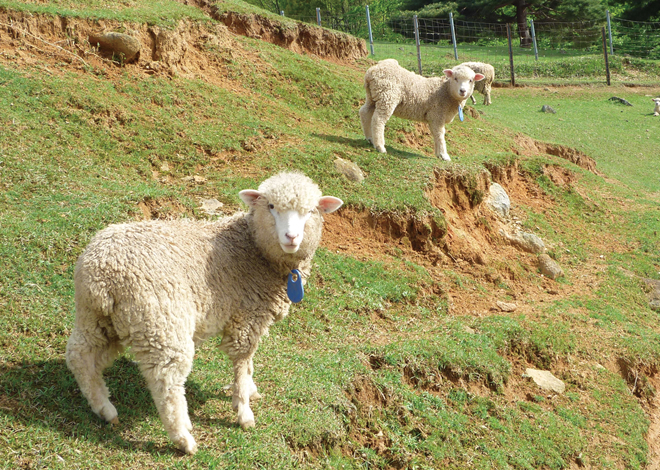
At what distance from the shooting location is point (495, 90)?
2631 centimetres

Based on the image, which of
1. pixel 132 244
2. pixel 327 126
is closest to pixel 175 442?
pixel 132 244

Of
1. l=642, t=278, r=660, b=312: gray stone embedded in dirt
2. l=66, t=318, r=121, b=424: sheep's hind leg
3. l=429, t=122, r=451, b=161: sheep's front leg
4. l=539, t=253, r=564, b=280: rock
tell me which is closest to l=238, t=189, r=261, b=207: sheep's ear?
l=66, t=318, r=121, b=424: sheep's hind leg

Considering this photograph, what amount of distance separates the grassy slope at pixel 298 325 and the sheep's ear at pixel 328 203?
1850 mm

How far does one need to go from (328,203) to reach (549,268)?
7581 millimetres

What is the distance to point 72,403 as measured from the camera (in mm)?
4633

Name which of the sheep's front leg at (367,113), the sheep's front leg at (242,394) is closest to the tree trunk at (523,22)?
the sheep's front leg at (367,113)

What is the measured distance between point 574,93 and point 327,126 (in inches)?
716

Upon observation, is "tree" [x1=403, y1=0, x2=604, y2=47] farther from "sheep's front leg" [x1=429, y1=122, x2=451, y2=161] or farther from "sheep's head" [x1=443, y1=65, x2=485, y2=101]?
"sheep's front leg" [x1=429, y1=122, x2=451, y2=161]

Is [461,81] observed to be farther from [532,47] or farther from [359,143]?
[532,47]

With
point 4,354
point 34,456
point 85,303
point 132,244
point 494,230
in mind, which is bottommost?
point 494,230

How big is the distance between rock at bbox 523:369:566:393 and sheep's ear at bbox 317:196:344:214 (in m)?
4.34

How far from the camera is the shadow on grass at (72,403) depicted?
437cm

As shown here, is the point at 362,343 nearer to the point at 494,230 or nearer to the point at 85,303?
the point at 85,303

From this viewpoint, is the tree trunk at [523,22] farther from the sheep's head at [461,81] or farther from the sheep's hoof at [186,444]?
the sheep's hoof at [186,444]
